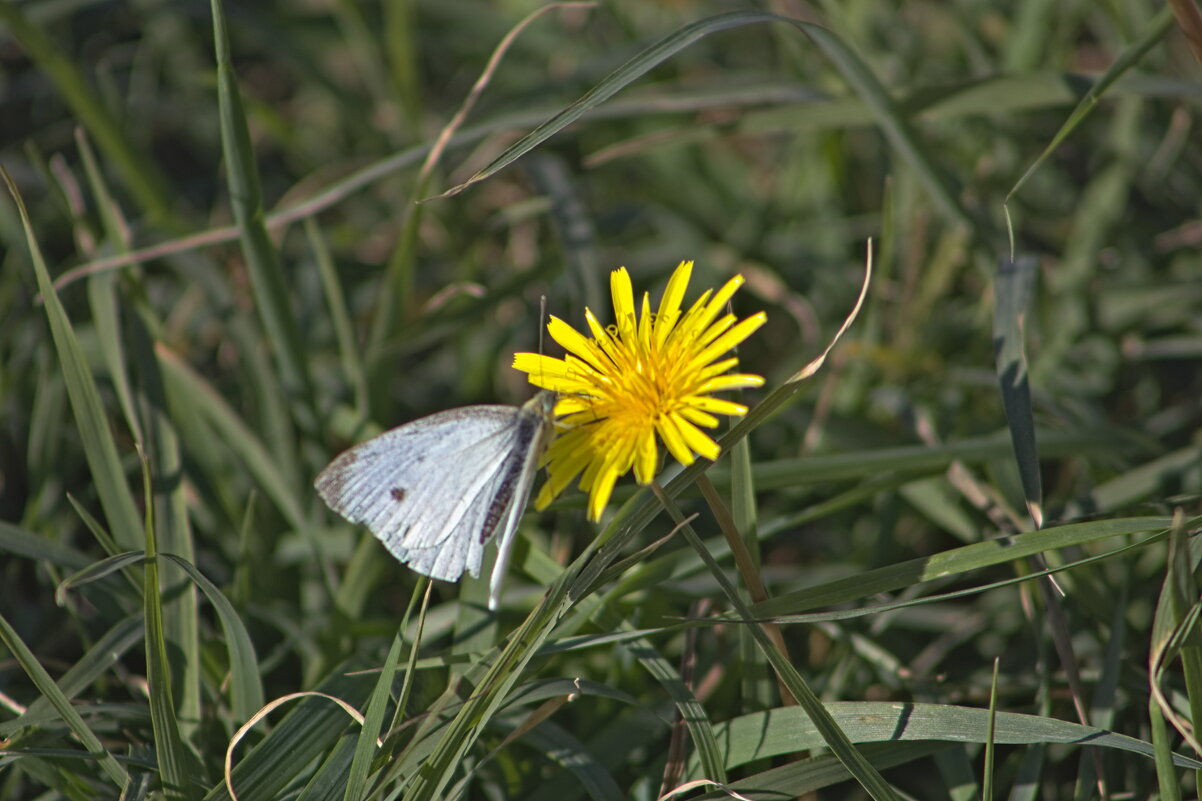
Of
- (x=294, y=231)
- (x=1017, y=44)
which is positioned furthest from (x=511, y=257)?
(x=1017, y=44)

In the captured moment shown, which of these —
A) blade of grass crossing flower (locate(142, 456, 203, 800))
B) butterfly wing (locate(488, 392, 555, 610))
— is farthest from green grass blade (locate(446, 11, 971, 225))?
blade of grass crossing flower (locate(142, 456, 203, 800))

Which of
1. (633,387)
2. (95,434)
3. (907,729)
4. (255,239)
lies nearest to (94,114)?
(255,239)

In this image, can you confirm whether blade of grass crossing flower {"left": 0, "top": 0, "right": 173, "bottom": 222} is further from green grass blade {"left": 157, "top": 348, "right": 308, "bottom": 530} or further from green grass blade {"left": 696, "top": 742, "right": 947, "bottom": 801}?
green grass blade {"left": 696, "top": 742, "right": 947, "bottom": 801}

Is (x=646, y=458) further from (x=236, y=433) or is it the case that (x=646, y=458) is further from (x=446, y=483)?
(x=236, y=433)

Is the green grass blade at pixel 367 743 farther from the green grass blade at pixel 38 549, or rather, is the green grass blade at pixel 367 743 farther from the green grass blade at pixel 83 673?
the green grass blade at pixel 38 549

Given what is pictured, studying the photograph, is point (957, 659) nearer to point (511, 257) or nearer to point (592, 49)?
point (511, 257)

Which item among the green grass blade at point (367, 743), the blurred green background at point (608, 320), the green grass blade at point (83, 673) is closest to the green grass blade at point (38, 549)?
the blurred green background at point (608, 320)

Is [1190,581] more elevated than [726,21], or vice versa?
[726,21]
